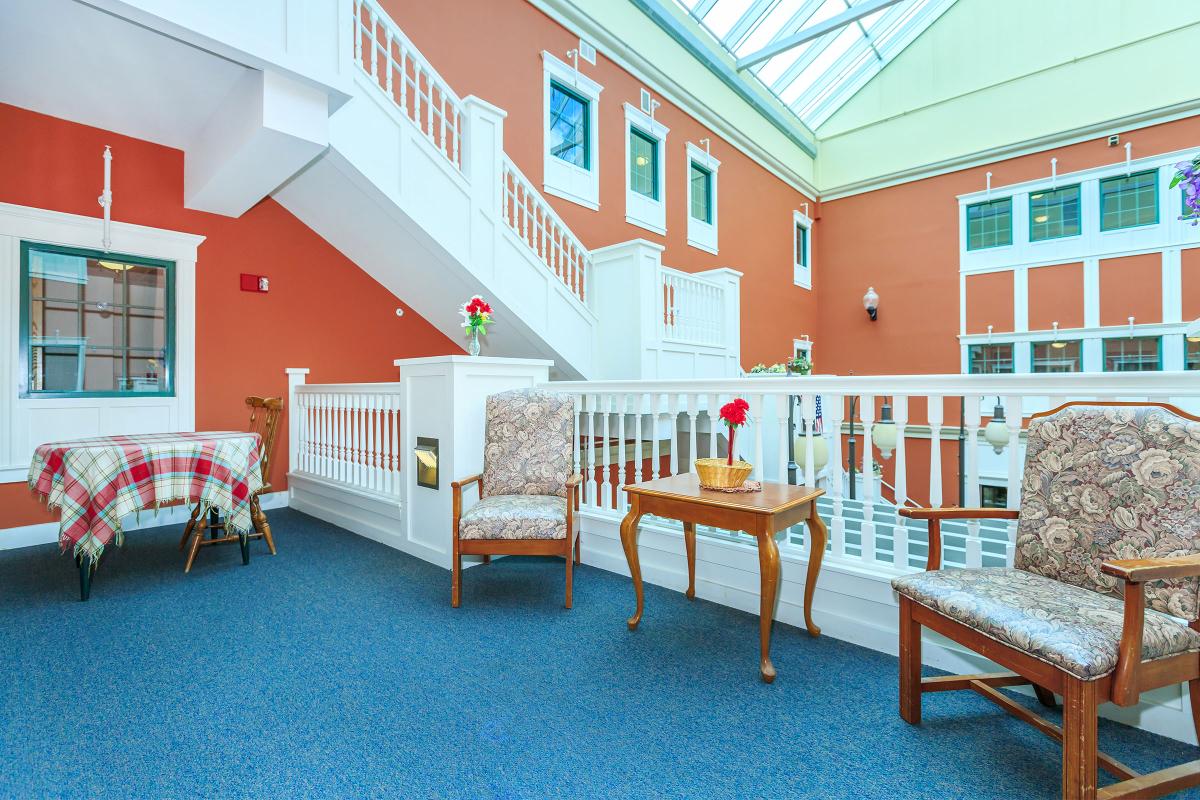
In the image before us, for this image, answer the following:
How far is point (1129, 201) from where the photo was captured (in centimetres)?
808

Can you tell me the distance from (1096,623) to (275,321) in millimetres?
5535

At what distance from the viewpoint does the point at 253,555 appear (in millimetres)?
3615

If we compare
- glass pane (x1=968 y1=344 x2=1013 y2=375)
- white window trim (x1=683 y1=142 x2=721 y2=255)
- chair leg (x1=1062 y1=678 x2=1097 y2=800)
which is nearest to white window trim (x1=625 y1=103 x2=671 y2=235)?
white window trim (x1=683 y1=142 x2=721 y2=255)

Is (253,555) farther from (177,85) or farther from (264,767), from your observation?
(177,85)

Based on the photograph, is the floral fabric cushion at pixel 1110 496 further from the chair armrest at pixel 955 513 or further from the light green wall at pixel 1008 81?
the light green wall at pixel 1008 81

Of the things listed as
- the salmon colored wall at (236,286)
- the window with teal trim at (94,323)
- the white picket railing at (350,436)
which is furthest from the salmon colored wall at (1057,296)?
the window with teal trim at (94,323)

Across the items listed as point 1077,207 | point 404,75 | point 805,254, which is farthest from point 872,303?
point 404,75

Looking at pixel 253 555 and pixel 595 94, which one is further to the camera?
pixel 595 94

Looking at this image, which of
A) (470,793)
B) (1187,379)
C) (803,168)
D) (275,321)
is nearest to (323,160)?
(275,321)

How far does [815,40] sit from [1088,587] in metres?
10.2

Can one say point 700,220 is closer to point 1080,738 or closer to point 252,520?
point 252,520

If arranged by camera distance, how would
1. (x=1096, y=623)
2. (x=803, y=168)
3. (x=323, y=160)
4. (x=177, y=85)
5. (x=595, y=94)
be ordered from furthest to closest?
(x=803, y=168), (x=595, y=94), (x=323, y=160), (x=177, y=85), (x=1096, y=623)

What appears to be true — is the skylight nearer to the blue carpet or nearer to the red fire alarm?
the red fire alarm

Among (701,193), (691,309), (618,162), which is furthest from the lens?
(701,193)
